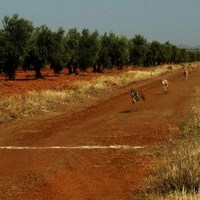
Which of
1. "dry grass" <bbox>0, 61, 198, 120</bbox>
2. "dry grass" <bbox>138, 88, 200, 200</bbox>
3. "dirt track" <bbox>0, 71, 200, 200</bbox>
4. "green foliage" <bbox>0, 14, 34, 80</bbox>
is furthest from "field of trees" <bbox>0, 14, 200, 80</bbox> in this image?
"dry grass" <bbox>138, 88, 200, 200</bbox>

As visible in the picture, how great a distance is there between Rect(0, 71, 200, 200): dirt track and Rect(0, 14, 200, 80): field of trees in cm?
3001

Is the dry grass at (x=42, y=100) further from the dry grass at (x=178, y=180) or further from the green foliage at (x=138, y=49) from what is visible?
the green foliage at (x=138, y=49)

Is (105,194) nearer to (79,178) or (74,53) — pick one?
(79,178)

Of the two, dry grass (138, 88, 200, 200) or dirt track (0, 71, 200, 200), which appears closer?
dry grass (138, 88, 200, 200)

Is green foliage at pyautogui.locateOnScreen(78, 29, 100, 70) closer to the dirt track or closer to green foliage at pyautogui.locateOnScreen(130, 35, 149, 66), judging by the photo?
green foliage at pyautogui.locateOnScreen(130, 35, 149, 66)

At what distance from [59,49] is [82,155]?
49.7 m

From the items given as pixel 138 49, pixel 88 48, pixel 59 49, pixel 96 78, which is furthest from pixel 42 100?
pixel 138 49

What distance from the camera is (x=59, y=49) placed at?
61875 mm

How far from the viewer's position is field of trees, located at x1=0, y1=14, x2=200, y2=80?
51.7 metres

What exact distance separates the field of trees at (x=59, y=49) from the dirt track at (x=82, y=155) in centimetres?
3001

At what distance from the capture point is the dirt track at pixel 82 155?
9.68m

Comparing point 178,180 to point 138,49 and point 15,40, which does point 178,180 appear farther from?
point 138,49

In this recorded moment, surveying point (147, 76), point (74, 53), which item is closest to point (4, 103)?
point (147, 76)

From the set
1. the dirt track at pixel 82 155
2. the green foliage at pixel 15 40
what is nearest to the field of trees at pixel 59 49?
the green foliage at pixel 15 40
